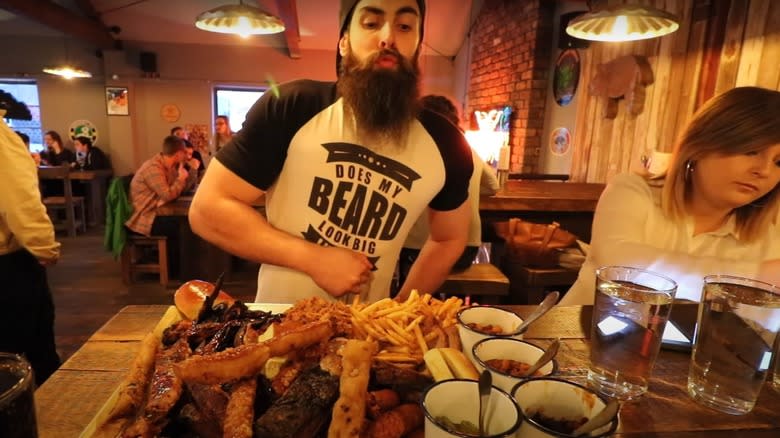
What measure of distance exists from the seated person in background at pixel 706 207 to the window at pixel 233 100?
28.6 ft

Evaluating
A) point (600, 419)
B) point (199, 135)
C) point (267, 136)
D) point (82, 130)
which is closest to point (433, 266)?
point (267, 136)

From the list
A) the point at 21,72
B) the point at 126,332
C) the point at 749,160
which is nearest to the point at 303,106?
the point at 126,332

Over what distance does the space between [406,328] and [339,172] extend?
1.93ft

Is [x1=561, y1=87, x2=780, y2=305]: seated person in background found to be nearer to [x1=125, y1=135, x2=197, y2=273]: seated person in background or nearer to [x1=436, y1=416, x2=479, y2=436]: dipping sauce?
[x1=436, y1=416, x2=479, y2=436]: dipping sauce

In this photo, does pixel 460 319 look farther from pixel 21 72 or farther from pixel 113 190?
pixel 21 72

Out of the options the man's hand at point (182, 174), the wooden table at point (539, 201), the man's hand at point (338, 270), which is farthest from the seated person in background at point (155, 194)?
the man's hand at point (338, 270)

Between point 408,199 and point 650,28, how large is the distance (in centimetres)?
223

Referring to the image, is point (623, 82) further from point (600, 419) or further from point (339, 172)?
A: point (600, 419)

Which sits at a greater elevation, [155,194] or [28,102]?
[28,102]

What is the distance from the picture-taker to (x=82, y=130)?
892cm

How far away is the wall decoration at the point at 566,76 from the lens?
496 cm

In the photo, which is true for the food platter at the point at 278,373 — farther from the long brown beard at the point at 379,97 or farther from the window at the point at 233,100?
the window at the point at 233,100

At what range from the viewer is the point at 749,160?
142 centimetres

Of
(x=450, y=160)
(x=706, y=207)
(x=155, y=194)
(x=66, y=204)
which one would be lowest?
(x=66, y=204)
